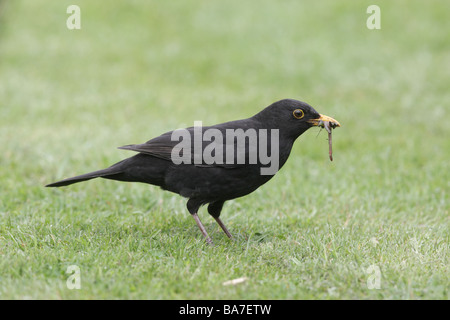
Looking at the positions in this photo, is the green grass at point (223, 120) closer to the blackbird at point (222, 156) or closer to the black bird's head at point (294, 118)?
the blackbird at point (222, 156)

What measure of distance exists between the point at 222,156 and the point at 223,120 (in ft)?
15.7

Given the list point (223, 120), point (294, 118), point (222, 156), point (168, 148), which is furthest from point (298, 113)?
point (223, 120)

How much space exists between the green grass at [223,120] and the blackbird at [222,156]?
0.47 m

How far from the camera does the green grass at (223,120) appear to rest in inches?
160

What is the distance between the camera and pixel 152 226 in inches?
208

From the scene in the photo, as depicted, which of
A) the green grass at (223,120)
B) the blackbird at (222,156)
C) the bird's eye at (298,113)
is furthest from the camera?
the bird's eye at (298,113)

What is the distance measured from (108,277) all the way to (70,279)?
25cm

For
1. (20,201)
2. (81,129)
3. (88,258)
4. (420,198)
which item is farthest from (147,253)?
(81,129)

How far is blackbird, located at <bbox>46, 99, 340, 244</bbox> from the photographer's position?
466cm

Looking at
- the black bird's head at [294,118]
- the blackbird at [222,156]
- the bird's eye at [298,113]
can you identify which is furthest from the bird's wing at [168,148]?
the bird's eye at [298,113]

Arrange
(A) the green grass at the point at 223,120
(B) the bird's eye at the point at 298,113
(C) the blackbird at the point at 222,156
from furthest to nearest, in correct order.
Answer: (B) the bird's eye at the point at 298,113 → (C) the blackbird at the point at 222,156 → (A) the green grass at the point at 223,120

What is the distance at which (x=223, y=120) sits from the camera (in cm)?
945

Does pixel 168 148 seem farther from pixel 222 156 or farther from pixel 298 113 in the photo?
pixel 298 113

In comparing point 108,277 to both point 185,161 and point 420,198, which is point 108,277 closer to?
point 185,161
